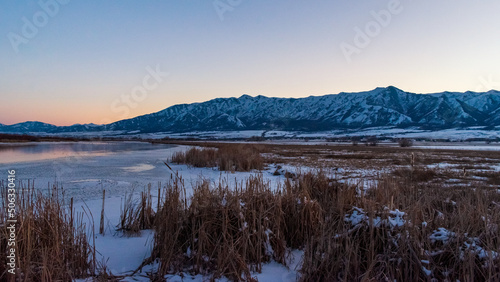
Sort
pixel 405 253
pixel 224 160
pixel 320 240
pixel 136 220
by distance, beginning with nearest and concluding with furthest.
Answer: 1. pixel 405 253
2. pixel 320 240
3. pixel 136 220
4. pixel 224 160

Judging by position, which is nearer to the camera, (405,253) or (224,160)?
(405,253)

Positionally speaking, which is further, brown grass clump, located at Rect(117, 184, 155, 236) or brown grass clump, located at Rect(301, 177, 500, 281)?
brown grass clump, located at Rect(117, 184, 155, 236)

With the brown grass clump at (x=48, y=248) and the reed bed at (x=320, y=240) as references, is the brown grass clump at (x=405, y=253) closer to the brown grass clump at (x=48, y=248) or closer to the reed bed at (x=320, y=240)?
the reed bed at (x=320, y=240)

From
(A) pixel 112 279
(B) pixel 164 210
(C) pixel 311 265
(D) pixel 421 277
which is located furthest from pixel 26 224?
(D) pixel 421 277

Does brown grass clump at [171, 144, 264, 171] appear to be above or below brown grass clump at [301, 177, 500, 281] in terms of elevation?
below

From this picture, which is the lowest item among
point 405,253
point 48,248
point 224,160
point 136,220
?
point 224,160

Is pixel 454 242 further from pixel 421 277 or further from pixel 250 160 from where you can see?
pixel 250 160

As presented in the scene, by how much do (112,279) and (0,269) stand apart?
121 cm

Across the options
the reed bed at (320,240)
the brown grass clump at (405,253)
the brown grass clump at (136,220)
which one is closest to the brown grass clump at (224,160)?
the brown grass clump at (136,220)

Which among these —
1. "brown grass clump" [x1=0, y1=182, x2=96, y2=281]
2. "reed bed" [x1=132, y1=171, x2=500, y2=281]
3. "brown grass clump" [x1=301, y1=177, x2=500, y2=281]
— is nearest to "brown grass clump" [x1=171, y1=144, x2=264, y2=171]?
"reed bed" [x1=132, y1=171, x2=500, y2=281]

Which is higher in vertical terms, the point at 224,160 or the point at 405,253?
the point at 405,253

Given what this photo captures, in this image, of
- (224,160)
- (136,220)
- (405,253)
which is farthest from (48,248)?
(224,160)

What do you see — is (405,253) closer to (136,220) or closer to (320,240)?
(320,240)

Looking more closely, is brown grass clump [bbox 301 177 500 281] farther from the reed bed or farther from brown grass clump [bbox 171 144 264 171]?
brown grass clump [bbox 171 144 264 171]
